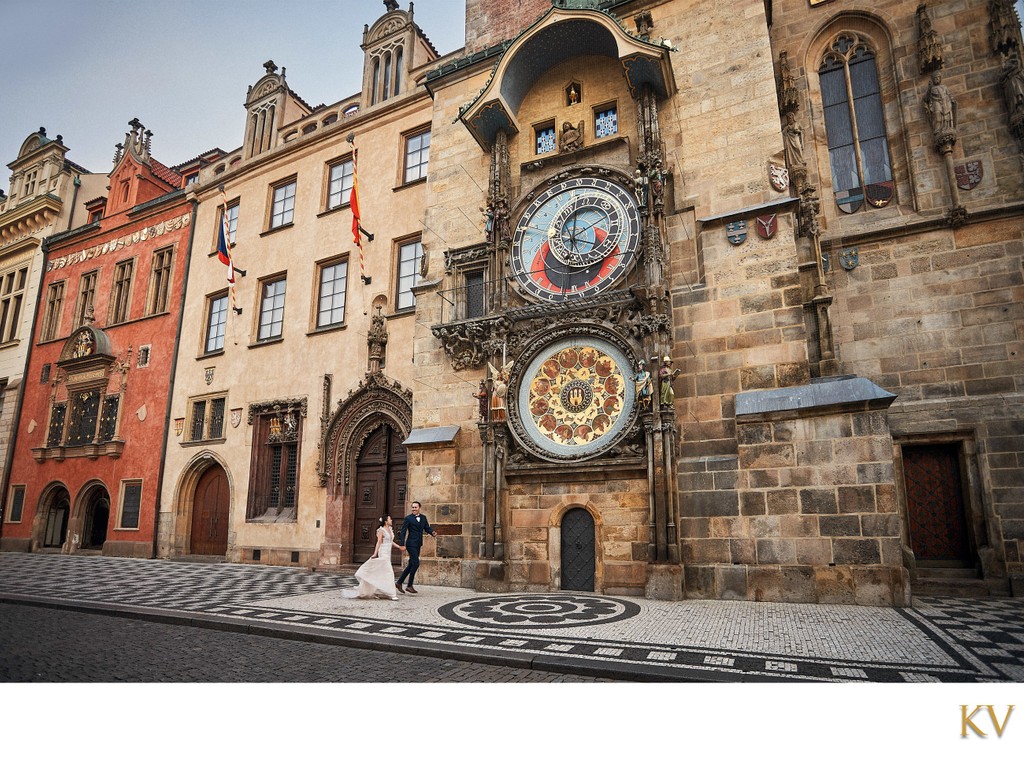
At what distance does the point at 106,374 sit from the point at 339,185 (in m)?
12.0

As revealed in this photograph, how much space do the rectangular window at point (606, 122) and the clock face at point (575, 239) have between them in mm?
1217

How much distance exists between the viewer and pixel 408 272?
16.8 meters

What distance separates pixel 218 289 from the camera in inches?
821

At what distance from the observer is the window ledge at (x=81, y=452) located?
21.7 meters

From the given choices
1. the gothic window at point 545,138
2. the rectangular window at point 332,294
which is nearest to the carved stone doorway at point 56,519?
the rectangular window at point 332,294

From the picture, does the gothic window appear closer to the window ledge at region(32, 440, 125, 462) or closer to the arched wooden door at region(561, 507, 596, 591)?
the arched wooden door at region(561, 507, 596, 591)

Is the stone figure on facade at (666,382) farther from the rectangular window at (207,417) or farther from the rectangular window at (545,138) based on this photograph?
the rectangular window at (207,417)

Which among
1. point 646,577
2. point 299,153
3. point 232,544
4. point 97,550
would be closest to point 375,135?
point 299,153

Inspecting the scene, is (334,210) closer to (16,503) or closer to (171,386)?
(171,386)

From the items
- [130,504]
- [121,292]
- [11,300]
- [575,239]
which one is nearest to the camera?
[575,239]

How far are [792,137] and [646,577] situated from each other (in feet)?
30.3

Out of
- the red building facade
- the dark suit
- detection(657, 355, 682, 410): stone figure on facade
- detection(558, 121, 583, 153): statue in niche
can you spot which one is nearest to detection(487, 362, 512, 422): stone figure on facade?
the dark suit

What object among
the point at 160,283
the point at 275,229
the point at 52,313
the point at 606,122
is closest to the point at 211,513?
the point at 275,229
